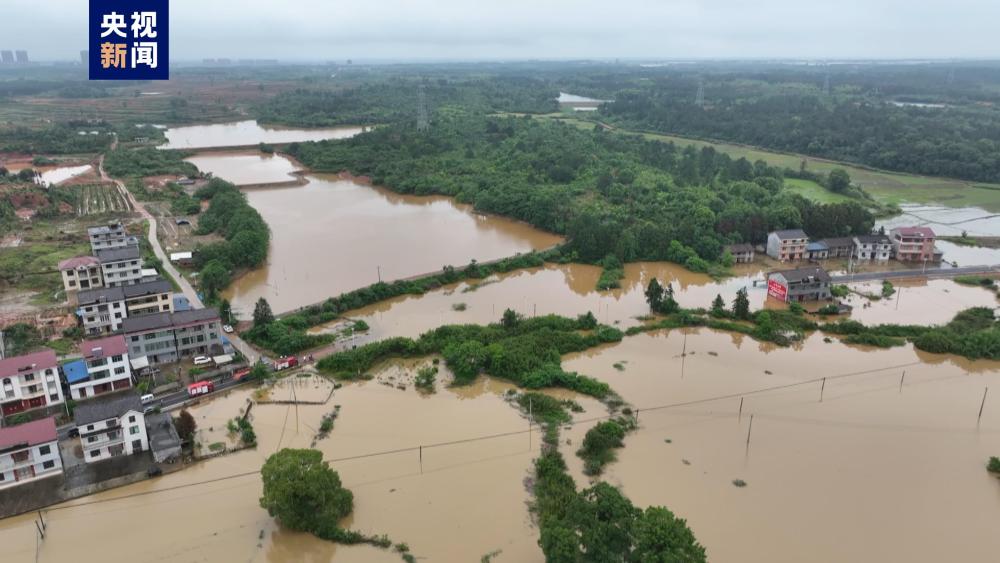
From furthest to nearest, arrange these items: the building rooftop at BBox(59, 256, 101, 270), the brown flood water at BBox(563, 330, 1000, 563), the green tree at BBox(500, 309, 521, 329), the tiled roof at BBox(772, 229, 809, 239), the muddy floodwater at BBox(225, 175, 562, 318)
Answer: the tiled roof at BBox(772, 229, 809, 239) → the muddy floodwater at BBox(225, 175, 562, 318) → the building rooftop at BBox(59, 256, 101, 270) → the green tree at BBox(500, 309, 521, 329) → the brown flood water at BBox(563, 330, 1000, 563)

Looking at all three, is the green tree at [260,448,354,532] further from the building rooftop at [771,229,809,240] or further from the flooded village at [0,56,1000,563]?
the building rooftop at [771,229,809,240]

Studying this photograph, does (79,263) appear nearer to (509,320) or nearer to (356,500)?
(509,320)

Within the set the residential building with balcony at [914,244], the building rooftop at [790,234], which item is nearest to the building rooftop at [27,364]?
the building rooftop at [790,234]

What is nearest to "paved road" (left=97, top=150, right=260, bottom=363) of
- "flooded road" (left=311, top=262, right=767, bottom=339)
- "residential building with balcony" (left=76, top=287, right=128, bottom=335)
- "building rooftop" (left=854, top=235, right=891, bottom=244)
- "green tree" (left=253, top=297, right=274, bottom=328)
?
"green tree" (left=253, top=297, right=274, bottom=328)

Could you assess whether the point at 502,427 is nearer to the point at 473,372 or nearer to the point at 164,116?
the point at 473,372

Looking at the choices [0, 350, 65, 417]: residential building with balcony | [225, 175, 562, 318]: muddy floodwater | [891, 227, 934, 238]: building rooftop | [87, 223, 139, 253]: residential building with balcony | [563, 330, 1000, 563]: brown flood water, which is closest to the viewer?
[563, 330, 1000, 563]: brown flood water

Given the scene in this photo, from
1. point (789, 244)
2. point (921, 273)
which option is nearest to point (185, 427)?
point (789, 244)

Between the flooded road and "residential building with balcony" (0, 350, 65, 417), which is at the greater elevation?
the flooded road
